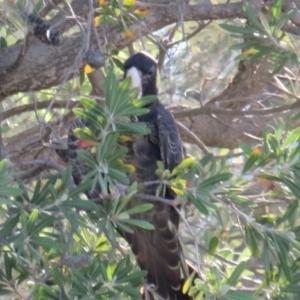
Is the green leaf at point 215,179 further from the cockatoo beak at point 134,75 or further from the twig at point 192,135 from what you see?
the twig at point 192,135

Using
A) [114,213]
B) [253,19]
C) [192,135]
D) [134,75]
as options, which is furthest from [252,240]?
[192,135]

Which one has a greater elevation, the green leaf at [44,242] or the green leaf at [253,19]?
the green leaf at [44,242]

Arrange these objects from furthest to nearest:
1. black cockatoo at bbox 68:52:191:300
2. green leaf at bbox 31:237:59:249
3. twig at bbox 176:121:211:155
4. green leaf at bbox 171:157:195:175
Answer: twig at bbox 176:121:211:155 < black cockatoo at bbox 68:52:191:300 < green leaf at bbox 171:157:195:175 < green leaf at bbox 31:237:59:249

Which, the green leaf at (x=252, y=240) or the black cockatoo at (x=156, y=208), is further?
the black cockatoo at (x=156, y=208)

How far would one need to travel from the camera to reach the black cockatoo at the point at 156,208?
276 centimetres

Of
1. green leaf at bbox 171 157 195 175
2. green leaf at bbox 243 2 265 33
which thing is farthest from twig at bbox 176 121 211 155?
green leaf at bbox 171 157 195 175

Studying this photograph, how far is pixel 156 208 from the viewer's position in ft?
9.34

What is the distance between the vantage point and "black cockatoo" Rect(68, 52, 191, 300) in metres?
2.76

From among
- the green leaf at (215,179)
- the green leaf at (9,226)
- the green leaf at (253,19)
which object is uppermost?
the green leaf at (9,226)

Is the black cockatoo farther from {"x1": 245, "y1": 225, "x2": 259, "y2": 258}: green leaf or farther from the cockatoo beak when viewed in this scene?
{"x1": 245, "y1": 225, "x2": 259, "y2": 258}: green leaf

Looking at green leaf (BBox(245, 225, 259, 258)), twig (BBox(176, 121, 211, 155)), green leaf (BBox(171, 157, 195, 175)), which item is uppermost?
green leaf (BBox(171, 157, 195, 175))

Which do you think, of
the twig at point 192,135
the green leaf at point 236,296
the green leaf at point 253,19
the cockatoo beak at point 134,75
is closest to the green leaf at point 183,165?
the green leaf at point 236,296

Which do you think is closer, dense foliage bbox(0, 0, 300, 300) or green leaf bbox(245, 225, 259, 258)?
dense foliage bbox(0, 0, 300, 300)

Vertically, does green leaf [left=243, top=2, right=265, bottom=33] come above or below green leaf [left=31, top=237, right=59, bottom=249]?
below
